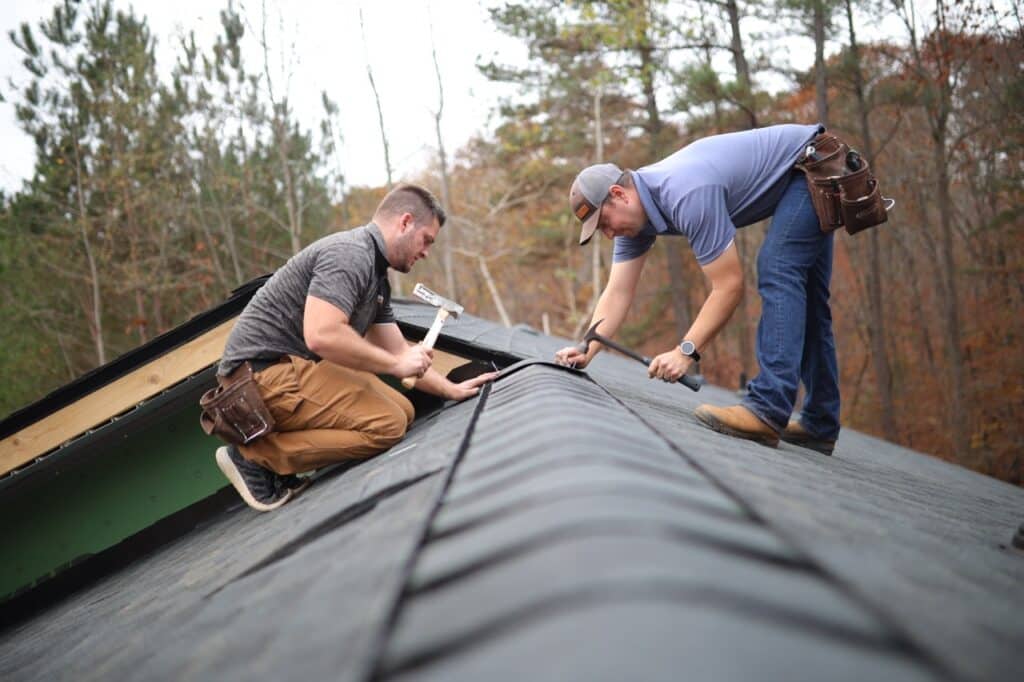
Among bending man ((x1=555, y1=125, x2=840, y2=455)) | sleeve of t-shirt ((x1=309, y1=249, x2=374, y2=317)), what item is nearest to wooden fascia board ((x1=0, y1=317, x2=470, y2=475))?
sleeve of t-shirt ((x1=309, y1=249, x2=374, y2=317))

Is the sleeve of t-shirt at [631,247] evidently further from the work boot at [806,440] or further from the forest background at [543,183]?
the forest background at [543,183]

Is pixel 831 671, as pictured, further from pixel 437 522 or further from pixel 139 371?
pixel 139 371

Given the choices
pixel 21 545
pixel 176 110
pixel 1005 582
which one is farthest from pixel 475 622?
pixel 176 110

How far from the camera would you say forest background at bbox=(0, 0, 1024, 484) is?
13.9 meters

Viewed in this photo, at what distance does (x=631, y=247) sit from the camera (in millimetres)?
3426

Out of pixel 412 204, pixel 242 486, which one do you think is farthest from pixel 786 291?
pixel 242 486

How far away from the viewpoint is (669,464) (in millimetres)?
1170

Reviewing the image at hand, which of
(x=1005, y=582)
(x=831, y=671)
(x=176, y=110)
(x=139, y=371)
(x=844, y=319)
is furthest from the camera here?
(x=844, y=319)

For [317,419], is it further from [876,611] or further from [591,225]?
[876,611]

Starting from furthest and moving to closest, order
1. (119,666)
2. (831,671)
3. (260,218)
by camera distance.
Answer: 1. (260,218)
2. (119,666)
3. (831,671)

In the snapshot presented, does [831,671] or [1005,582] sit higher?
[831,671]

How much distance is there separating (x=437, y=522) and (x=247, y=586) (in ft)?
Result: 2.09

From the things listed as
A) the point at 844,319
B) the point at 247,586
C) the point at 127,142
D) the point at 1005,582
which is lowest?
the point at 844,319

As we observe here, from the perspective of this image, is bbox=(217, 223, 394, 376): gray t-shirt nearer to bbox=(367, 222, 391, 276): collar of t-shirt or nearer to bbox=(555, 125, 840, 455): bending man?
bbox=(367, 222, 391, 276): collar of t-shirt
